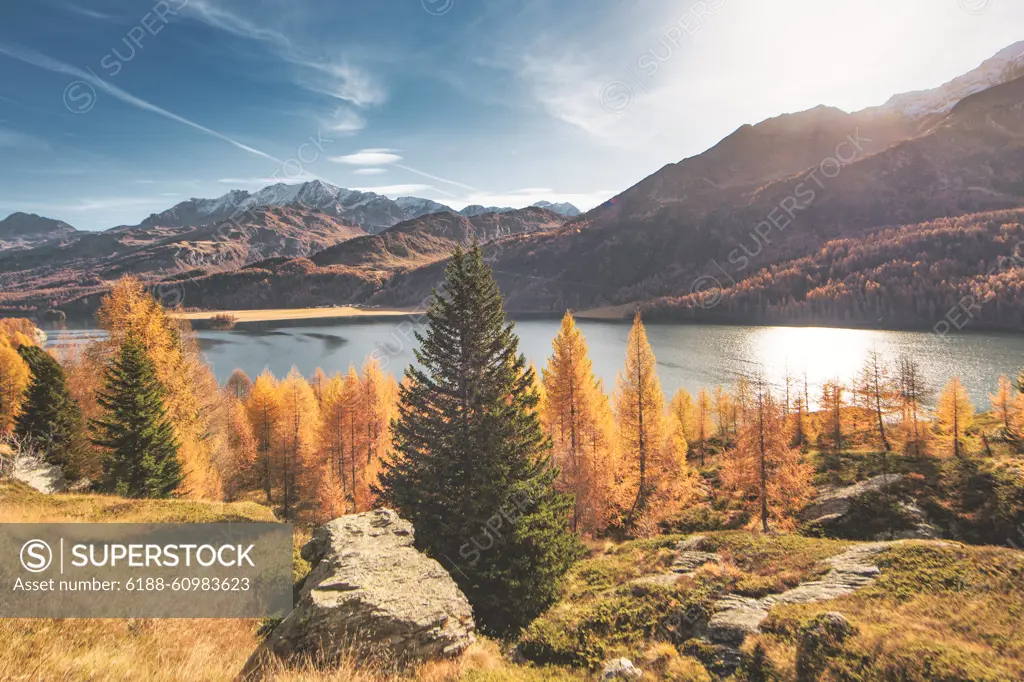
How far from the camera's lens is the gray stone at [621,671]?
28.7 ft

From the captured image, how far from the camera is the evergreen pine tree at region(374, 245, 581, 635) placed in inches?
558

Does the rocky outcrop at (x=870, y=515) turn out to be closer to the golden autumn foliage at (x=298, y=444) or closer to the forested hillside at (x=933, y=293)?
the golden autumn foliage at (x=298, y=444)

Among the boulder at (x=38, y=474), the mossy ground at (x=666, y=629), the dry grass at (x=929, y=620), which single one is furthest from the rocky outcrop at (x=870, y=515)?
the boulder at (x=38, y=474)

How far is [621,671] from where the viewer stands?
9008 millimetres

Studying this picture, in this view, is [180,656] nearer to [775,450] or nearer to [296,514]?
[775,450]

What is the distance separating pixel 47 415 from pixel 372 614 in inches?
1360

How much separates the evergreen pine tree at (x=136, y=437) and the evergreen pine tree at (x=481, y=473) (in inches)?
511

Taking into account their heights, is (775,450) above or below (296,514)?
above

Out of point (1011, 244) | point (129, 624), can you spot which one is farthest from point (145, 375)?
point (1011, 244)

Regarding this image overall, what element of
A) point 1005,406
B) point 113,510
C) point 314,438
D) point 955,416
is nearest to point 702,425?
point 955,416

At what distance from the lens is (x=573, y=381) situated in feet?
99.6

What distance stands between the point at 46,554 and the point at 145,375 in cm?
1688

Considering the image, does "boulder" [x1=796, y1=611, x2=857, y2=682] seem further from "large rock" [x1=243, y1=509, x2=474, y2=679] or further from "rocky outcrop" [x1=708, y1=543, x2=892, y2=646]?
"large rock" [x1=243, y1=509, x2=474, y2=679]

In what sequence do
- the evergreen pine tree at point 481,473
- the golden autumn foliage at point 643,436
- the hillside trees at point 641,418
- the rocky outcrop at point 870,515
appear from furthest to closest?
the hillside trees at point 641,418
the golden autumn foliage at point 643,436
the rocky outcrop at point 870,515
the evergreen pine tree at point 481,473
